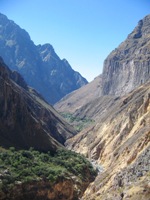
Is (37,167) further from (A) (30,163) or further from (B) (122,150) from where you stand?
(B) (122,150)

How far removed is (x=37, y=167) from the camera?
237ft

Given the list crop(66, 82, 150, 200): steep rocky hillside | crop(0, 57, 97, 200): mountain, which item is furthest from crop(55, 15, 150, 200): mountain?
crop(0, 57, 97, 200): mountain

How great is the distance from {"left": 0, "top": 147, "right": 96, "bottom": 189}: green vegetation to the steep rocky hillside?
6.03 meters

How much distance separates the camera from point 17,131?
93562mm

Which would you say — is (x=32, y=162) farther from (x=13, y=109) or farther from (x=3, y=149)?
(x=13, y=109)

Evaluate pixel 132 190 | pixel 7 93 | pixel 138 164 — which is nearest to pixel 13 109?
pixel 7 93

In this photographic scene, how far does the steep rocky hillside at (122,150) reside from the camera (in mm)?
39219

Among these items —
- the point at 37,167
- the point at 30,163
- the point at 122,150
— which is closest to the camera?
the point at 37,167

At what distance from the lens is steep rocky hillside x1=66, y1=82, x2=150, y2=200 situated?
3922cm

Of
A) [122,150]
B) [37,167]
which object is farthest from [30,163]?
[122,150]

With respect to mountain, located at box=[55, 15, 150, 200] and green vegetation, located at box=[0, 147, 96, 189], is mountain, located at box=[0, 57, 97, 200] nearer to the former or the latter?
green vegetation, located at box=[0, 147, 96, 189]

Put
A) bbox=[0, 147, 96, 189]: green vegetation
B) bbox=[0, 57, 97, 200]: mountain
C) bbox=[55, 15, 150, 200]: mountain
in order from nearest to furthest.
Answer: bbox=[55, 15, 150, 200]: mountain < bbox=[0, 57, 97, 200]: mountain < bbox=[0, 147, 96, 189]: green vegetation

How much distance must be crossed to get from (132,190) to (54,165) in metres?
46.6

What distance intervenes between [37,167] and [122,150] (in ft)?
61.4
